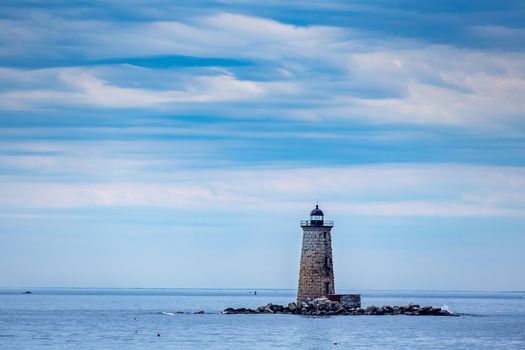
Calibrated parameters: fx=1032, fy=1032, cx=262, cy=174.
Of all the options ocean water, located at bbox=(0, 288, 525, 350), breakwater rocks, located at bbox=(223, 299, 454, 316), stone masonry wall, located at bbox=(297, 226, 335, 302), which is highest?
stone masonry wall, located at bbox=(297, 226, 335, 302)

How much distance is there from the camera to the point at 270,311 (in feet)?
302

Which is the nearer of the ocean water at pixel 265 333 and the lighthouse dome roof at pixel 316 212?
the ocean water at pixel 265 333

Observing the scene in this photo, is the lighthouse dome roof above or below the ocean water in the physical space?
above

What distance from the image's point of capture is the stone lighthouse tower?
8144 centimetres

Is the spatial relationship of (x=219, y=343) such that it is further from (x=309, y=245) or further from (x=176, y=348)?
(x=309, y=245)

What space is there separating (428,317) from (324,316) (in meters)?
17.8

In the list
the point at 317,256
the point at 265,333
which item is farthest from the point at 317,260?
the point at 265,333

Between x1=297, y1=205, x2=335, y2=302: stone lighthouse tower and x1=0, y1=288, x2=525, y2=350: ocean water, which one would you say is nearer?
x1=0, y1=288, x2=525, y2=350: ocean water

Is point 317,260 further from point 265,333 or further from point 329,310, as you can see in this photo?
point 265,333

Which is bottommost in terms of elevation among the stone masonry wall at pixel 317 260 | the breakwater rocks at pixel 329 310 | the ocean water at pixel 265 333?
the ocean water at pixel 265 333

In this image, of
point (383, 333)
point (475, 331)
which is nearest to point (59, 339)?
point (383, 333)

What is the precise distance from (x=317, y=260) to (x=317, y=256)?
0.33 m

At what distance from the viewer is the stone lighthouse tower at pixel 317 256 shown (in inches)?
3206

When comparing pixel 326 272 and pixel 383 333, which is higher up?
pixel 326 272
